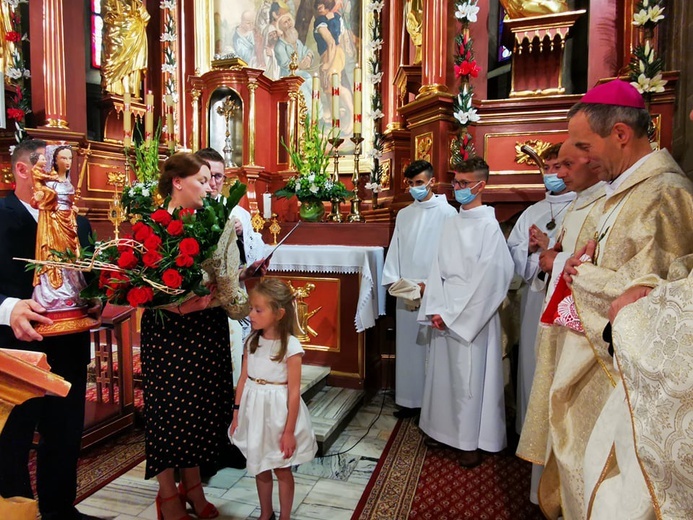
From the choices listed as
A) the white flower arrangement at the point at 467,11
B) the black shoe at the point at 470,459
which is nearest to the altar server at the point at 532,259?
the black shoe at the point at 470,459

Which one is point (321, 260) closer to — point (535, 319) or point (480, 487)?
point (535, 319)

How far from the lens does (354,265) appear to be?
4133 mm

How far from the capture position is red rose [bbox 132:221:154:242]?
6.19ft

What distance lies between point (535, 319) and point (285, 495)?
6.91 ft

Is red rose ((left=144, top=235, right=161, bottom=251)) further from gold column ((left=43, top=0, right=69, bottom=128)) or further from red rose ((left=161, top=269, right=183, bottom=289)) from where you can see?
gold column ((left=43, top=0, right=69, bottom=128))

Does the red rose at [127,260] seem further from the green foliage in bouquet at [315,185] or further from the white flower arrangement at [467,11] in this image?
the white flower arrangement at [467,11]

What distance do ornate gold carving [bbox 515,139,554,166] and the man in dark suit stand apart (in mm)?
3605

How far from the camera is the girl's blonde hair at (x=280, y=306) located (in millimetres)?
2248

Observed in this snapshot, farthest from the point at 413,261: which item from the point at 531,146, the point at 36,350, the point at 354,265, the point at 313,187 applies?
the point at 36,350

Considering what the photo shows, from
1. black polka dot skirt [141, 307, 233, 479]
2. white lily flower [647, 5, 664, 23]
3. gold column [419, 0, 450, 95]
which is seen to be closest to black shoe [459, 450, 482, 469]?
black polka dot skirt [141, 307, 233, 479]

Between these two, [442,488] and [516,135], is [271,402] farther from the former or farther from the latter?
[516,135]

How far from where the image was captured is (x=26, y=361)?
1.03 m

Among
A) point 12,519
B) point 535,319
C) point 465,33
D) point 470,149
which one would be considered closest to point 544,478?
point 535,319

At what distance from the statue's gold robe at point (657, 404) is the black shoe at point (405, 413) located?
2765mm
